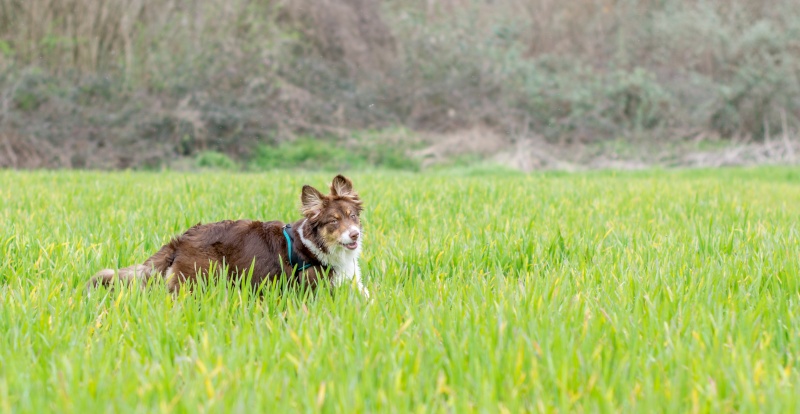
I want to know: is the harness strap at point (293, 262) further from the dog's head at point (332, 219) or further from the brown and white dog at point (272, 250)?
the dog's head at point (332, 219)

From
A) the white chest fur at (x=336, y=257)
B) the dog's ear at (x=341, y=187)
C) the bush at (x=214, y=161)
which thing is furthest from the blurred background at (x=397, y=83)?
the white chest fur at (x=336, y=257)

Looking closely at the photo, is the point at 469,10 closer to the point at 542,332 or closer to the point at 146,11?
the point at 146,11

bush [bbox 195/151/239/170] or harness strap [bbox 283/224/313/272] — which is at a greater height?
bush [bbox 195/151/239/170]

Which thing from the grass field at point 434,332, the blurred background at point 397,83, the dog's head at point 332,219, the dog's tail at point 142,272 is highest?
the blurred background at point 397,83

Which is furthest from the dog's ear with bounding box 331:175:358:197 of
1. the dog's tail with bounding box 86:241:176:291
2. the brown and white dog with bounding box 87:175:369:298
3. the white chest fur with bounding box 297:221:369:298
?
the dog's tail with bounding box 86:241:176:291

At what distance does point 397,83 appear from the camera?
21281 millimetres

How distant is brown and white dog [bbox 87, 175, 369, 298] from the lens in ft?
11.2

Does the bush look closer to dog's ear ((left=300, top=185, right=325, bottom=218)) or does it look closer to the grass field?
the grass field

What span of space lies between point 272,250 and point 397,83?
18.2 metres

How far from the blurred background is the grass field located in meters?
12.1

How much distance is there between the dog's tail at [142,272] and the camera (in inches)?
129

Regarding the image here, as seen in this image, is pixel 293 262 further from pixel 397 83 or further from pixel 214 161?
pixel 397 83

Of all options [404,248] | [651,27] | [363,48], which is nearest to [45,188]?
[404,248]

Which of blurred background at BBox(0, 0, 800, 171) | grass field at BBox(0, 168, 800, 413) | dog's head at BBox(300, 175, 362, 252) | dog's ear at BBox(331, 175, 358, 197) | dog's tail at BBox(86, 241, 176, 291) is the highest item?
blurred background at BBox(0, 0, 800, 171)
